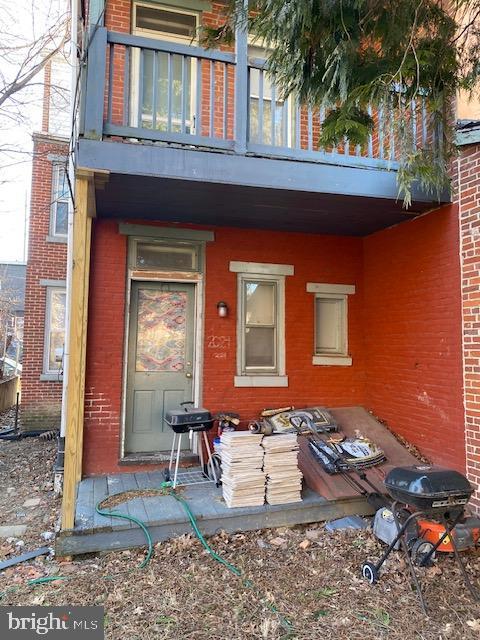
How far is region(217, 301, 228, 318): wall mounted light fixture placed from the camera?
569 cm

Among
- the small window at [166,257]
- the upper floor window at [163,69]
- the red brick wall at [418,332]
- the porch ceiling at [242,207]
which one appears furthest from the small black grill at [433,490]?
the upper floor window at [163,69]

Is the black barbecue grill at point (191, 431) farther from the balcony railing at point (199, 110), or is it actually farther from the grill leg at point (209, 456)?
the balcony railing at point (199, 110)

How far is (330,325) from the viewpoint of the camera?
→ 6344 millimetres

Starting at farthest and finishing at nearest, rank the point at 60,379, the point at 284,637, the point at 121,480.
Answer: the point at 60,379, the point at 121,480, the point at 284,637

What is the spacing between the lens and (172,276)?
5.68m

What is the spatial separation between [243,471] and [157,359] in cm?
205

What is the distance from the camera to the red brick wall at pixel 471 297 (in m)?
4.43

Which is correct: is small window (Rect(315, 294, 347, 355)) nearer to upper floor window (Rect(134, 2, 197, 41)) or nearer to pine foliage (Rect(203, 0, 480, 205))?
pine foliage (Rect(203, 0, 480, 205))

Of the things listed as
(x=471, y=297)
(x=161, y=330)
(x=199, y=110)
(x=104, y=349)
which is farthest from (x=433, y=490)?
(x=199, y=110)

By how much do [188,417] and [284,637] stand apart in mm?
2255

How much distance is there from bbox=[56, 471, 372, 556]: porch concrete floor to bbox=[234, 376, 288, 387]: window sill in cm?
140

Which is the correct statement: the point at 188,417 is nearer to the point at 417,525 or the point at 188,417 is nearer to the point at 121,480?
the point at 121,480

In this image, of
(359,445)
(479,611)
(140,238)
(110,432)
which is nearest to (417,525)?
(479,611)

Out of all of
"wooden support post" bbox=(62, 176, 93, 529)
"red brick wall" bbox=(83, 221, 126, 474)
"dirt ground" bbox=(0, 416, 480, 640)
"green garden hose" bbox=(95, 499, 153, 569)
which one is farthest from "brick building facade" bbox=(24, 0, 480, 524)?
"dirt ground" bbox=(0, 416, 480, 640)
